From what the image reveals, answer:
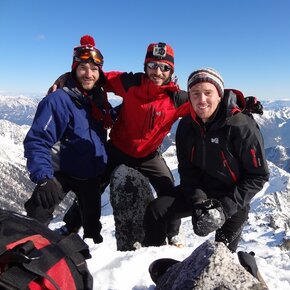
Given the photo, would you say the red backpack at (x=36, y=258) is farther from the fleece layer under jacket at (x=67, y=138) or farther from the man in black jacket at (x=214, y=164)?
the fleece layer under jacket at (x=67, y=138)

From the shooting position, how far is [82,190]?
8672mm

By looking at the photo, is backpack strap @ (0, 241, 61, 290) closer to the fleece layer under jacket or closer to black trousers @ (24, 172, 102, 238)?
the fleece layer under jacket

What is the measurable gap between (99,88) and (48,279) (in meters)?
6.16

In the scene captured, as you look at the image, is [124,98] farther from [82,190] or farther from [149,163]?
[82,190]

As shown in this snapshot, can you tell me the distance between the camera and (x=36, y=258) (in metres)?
3.29

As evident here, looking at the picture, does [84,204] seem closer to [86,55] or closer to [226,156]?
[86,55]

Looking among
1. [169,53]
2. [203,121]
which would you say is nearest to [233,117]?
[203,121]

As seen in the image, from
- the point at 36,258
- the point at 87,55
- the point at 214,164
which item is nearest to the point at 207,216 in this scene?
the point at 214,164

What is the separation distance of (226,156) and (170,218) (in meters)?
1.88

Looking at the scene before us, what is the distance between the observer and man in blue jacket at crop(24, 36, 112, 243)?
297 inches

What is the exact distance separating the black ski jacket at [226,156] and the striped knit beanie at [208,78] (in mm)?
223

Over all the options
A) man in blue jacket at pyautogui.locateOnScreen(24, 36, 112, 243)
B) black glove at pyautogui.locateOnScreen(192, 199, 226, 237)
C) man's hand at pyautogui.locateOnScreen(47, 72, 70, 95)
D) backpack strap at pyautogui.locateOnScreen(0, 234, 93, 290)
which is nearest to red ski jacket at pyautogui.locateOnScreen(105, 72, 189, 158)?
man in blue jacket at pyautogui.locateOnScreen(24, 36, 112, 243)

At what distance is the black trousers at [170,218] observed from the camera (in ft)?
24.3

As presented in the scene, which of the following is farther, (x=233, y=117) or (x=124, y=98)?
(x=124, y=98)
